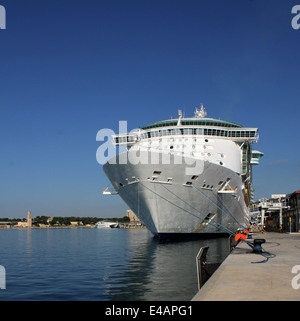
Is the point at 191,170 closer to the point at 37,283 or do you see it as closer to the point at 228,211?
the point at 228,211

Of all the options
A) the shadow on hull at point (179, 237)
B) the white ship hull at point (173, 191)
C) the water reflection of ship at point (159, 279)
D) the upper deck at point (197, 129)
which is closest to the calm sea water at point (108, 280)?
the water reflection of ship at point (159, 279)

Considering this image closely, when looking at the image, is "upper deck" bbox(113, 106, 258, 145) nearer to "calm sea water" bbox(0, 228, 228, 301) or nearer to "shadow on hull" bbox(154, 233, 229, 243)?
"shadow on hull" bbox(154, 233, 229, 243)

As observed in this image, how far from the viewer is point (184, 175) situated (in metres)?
27.6

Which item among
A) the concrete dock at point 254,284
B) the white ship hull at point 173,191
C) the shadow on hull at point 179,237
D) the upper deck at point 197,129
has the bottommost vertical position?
the shadow on hull at point 179,237

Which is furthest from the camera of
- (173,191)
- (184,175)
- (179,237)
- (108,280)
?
(179,237)

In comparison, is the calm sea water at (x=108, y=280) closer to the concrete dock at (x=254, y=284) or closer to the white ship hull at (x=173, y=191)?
the concrete dock at (x=254, y=284)

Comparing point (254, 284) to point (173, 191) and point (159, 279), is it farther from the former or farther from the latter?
point (173, 191)

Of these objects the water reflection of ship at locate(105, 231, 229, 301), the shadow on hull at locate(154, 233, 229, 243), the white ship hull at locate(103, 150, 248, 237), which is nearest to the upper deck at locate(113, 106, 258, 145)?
the white ship hull at locate(103, 150, 248, 237)

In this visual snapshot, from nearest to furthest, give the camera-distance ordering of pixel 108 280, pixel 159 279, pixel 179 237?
pixel 159 279 < pixel 108 280 < pixel 179 237

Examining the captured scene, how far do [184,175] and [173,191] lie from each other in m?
1.53

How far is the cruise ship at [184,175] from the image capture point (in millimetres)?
27172

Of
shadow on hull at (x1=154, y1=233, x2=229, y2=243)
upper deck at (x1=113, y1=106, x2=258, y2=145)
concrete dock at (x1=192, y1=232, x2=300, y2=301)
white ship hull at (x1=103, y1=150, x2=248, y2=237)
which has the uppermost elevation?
Answer: upper deck at (x1=113, y1=106, x2=258, y2=145)

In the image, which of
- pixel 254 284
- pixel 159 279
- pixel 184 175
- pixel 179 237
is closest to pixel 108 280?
pixel 159 279

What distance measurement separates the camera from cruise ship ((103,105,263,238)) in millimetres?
27172
